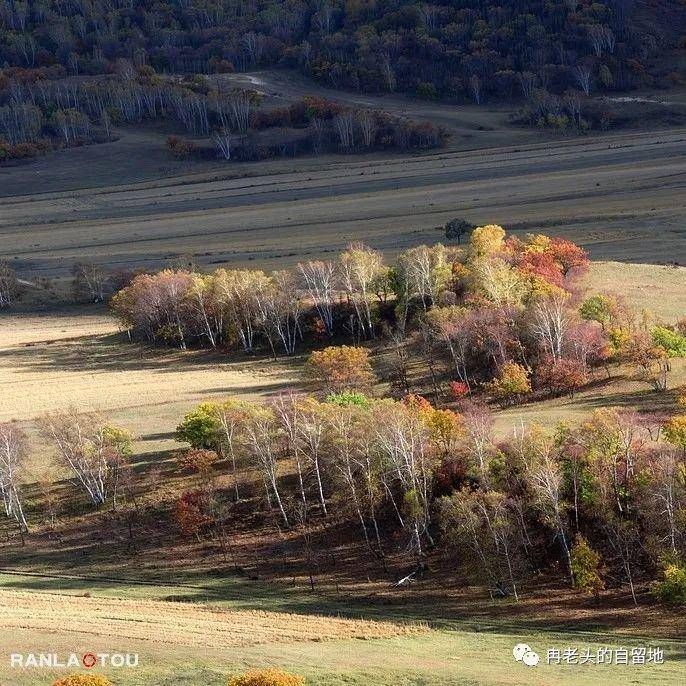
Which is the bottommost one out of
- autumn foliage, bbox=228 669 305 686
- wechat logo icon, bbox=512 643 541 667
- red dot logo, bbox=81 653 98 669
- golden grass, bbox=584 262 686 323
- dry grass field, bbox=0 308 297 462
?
dry grass field, bbox=0 308 297 462

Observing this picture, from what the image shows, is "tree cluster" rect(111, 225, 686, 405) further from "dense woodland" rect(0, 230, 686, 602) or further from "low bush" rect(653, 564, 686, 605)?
"low bush" rect(653, 564, 686, 605)

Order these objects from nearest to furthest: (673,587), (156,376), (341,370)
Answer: (673,587) → (341,370) → (156,376)

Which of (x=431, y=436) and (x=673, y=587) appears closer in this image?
(x=673, y=587)

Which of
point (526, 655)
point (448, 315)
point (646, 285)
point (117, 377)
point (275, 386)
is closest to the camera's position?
point (526, 655)

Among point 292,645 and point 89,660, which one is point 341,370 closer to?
point 292,645

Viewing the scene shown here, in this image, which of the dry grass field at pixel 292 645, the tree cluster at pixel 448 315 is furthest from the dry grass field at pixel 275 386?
the tree cluster at pixel 448 315

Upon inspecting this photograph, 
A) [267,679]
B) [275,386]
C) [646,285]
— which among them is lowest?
[275,386]

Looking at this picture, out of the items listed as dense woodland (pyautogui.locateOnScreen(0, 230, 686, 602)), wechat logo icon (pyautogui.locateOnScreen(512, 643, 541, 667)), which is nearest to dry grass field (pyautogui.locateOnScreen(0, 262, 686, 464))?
dense woodland (pyautogui.locateOnScreen(0, 230, 686, 602))

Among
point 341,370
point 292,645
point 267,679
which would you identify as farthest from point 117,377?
point 267,679
